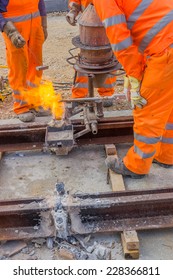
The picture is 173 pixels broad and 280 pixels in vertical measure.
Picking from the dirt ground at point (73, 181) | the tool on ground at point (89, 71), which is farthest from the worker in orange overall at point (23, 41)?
the dirt ground at point (73, 181)

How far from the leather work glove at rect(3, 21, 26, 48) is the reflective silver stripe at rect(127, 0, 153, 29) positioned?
1.76 m

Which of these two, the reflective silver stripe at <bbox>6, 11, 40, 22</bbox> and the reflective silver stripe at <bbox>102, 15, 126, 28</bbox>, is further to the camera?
the reflective silver stripe at <bbox>6, 11, 40, 22</bbox>

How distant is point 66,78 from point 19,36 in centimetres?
262

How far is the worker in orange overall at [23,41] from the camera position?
474cm

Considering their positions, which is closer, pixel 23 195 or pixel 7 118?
pixel 23 195

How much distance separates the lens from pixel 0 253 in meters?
3.37

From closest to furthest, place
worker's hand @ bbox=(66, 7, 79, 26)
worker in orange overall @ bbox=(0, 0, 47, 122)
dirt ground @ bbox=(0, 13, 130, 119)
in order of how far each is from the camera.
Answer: worker in orange overall @ bbox=(0, 0, 47, 122) < worker's hand @ bbox=(66, 7, 79, 26) < dirt ground @ bbox=(0, 13, 130, 119)

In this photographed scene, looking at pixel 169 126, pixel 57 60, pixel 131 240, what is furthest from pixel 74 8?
pixel 131 240

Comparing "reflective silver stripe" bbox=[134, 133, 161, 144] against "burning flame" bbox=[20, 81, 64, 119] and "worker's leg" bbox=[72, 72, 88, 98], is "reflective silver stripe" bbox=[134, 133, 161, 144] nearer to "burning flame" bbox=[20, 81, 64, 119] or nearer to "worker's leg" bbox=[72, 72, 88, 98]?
"burning flame" bbox=[20, 81, 64, 119]

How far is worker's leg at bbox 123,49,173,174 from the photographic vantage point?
335 cm

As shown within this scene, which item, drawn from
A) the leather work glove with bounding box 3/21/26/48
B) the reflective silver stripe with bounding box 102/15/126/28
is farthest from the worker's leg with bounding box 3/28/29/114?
the reflective silver stripe with bounding box 102/15/126/28

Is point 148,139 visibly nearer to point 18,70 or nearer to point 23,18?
point 18,70
